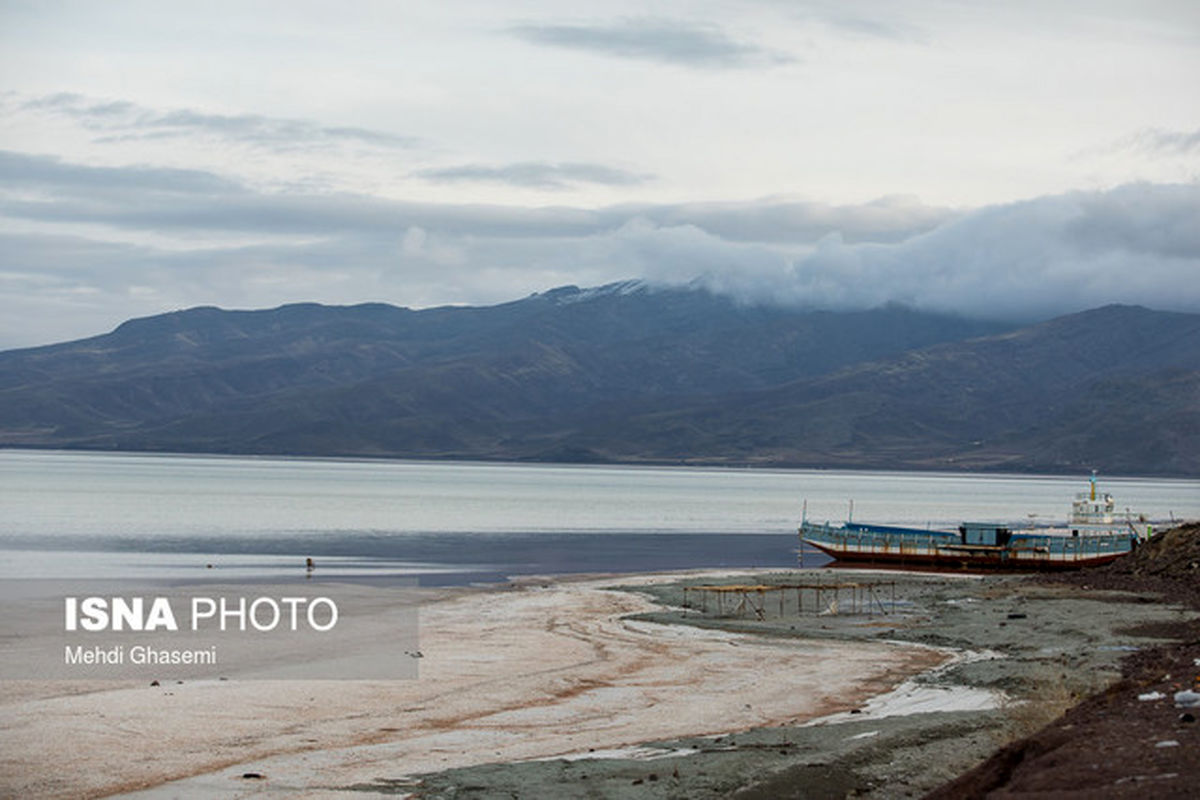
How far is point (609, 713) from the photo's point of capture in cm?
2861

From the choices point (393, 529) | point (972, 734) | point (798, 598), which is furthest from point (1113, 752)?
point (393, 529)

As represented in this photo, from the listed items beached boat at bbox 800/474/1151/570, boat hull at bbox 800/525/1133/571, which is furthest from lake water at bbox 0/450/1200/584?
boat hull at bbox 800/525/1133/571

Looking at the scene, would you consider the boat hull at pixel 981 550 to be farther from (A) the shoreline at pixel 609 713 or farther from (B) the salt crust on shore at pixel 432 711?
(B) the salt crust on shore at pixel 432 711

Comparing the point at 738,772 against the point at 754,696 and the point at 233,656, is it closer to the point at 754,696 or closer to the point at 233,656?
the point at 754,696

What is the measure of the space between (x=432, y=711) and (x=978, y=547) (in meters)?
56.9

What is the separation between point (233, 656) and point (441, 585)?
26.7 m

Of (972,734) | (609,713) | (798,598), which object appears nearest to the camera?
(972,734)

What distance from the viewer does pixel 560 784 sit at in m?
A: 21.5

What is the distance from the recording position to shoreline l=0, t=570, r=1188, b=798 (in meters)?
22.0

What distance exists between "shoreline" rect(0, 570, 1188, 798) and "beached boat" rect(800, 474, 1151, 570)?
112ft

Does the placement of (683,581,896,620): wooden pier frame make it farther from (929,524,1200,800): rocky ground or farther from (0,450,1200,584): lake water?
(929,524,1200,800): rocky ground

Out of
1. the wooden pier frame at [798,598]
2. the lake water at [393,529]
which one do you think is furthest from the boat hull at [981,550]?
the wooden pier frame at [798,598]

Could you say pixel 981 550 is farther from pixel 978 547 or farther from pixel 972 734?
pixel 972 734

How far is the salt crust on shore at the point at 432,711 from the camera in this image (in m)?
23.2
